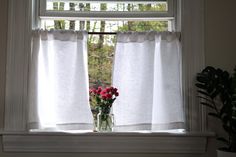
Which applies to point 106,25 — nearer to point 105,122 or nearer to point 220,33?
point 105,122

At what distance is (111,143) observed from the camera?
1989mm

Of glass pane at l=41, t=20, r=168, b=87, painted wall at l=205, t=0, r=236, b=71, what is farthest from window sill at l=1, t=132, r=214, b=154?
painted wall at l=205, t=0, r=236, b=71

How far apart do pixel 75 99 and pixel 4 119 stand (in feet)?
1.74

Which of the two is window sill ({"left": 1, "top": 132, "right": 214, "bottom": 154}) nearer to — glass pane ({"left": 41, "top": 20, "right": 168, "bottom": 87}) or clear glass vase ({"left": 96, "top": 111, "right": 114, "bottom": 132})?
clear glass vase ({"left": 96, "top": 111, "right": 114, "bottom": 132})

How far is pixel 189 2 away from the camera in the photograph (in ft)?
6.89

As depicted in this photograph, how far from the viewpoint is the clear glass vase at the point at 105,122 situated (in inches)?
79.1

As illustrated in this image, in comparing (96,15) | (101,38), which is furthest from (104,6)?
(101,38)

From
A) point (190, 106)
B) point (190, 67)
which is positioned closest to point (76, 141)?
point (190, 106)

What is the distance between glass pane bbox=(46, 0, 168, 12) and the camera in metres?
2.21

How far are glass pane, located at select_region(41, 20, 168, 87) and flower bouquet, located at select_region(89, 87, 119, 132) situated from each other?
0.18m

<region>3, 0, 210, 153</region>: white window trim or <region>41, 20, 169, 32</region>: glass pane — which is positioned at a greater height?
<region>41, 20, 169, 32</region>: glass pane

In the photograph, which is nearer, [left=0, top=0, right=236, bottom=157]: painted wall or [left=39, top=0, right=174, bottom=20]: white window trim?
[left=0, top=0, right=236, bottom=157]: painted wall

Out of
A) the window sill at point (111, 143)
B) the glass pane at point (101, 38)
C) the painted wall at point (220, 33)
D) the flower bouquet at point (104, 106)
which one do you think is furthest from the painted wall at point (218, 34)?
the flower bouquet at point (104, 106)

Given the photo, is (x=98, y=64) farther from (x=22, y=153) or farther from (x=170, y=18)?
(x=22, y=153)
